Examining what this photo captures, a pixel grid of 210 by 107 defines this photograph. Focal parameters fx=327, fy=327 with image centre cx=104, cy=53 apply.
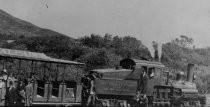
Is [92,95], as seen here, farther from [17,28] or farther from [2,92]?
[17,28]

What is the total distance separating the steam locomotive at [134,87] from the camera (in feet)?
56.8

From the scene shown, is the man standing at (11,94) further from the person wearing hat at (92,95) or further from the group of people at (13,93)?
the person wearing hat at (92,95)

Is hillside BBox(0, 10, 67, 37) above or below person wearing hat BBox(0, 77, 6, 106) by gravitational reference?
above

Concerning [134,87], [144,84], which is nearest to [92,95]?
[134,87]

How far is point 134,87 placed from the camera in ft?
59.9

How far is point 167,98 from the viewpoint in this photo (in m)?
20.5

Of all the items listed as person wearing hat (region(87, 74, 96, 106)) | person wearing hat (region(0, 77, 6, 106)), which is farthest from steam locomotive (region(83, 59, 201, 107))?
person wearing hat (region(0, 77, 6, 106))

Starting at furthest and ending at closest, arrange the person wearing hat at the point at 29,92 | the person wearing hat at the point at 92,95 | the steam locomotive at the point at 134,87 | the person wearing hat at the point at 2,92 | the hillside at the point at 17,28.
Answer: the hillside at the point at 17,28, the steam locomotive at the point at 134,87, the person wearing hat at the point at 92,95, the person wearing hat at the point at 29,92, the person wearing hat at the point at 2,92

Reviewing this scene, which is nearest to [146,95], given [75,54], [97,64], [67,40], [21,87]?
[21,87]

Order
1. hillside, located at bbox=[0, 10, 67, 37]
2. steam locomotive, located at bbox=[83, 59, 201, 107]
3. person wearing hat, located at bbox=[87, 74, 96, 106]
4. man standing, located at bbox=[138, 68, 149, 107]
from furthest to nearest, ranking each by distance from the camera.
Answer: hillside, located at bbox=[0, 10, 67, 37] → man standing, located at bbox=[138, 68, 149, 107] → steam locomotive, located at bbox=[83, 59, 201, 107] → person wearing hat, located at bbox=[87, 74, 96, 106]

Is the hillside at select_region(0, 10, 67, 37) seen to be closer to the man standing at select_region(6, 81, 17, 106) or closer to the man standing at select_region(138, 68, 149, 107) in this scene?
the man standing at select_region(138, 68, 149, 107)

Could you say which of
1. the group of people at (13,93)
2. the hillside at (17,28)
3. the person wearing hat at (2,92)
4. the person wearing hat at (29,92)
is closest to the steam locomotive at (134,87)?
the person wearing hat at (29,92)

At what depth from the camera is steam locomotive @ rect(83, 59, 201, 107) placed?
56.8 feet

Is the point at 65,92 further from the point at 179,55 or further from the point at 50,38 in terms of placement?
the point at 179,55
